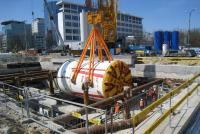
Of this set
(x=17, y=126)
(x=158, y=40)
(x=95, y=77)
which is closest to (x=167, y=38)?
(x=158, y=40)

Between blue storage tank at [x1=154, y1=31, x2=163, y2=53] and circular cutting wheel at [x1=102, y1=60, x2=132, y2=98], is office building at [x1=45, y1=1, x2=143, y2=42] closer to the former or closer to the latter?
blue storage tank at [x1=154, y1=31, x2=163, y2=53]

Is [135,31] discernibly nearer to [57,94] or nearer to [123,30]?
[123,30]

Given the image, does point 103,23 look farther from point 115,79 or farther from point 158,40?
point 115,79

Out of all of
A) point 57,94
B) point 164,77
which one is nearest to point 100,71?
point 57,94

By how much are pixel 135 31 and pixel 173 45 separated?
10560cm

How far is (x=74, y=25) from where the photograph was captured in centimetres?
11025

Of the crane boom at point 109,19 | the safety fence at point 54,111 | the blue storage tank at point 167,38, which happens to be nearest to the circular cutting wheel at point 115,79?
the safety fence at point 54,111

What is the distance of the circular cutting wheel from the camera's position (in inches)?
503

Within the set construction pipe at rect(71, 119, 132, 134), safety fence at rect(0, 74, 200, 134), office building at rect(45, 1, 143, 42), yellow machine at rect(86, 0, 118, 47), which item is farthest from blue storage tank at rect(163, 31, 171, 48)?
office building at rect(45, 1, 143, 42)

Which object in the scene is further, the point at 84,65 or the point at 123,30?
the point at 123,30

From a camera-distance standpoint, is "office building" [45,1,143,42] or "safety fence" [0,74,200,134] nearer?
"safety fence" [0,74,200,134]

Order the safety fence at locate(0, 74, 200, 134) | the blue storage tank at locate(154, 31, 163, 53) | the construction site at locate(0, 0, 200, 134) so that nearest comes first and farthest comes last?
the safety fence at locate(0, 74, 200, 134)
the construction site at locate(0, 0, 200, 134)
the blue storage tank at locate(154, 31, 163, 53)

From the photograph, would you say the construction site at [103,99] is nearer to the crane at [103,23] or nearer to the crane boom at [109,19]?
the crane at [103,23]

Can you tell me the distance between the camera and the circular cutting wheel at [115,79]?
12766mm
